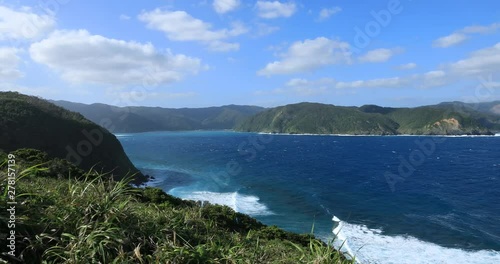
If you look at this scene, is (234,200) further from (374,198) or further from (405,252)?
(405,252)

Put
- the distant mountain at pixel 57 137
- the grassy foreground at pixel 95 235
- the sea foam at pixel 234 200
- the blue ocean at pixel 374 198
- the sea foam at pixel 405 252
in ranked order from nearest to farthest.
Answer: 1. the grassy foreground at pixel 95 235
2. the sea foam at pixel 405 252
3. the blue ocean at pixel 374 198
4. the sea foam at pixel 234 200
5. the distant mountain at pixel 57 137

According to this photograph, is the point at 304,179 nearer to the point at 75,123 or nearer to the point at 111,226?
the point at 75,123

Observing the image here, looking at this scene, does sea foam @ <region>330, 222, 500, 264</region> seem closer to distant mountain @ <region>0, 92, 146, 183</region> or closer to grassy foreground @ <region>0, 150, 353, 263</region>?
grassy foreground @ <region>0, 150, 353, 263</region>

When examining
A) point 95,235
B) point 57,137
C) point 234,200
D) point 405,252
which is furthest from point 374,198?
point 57,137

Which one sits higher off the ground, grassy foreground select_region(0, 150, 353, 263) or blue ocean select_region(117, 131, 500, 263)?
grassy foreground select_region(0, 150, 353, 263)

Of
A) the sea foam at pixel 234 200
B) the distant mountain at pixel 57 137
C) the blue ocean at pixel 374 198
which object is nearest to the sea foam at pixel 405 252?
the blue ocean at pixel 374 198

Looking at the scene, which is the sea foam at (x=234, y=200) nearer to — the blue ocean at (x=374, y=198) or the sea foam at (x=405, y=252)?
the blue ocean at (x=374, y=198)

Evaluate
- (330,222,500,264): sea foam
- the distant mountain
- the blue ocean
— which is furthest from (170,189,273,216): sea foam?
(330,222,500,264): sea foam

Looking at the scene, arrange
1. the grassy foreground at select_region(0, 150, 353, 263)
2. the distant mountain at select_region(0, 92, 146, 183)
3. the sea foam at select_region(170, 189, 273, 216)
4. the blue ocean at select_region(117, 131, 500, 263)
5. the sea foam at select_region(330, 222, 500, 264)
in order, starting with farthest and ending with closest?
the distant mountain at select_region(0, 92, 146, 183)
the sea foam at select_region(170, 189, 273, 216)
the blue ocean at select_region(117, 131, 500, 263)
the sea foam at select_region(330, 222, 500, 264)
the grassy foreground at select_region(0, 150, 353, 263)
